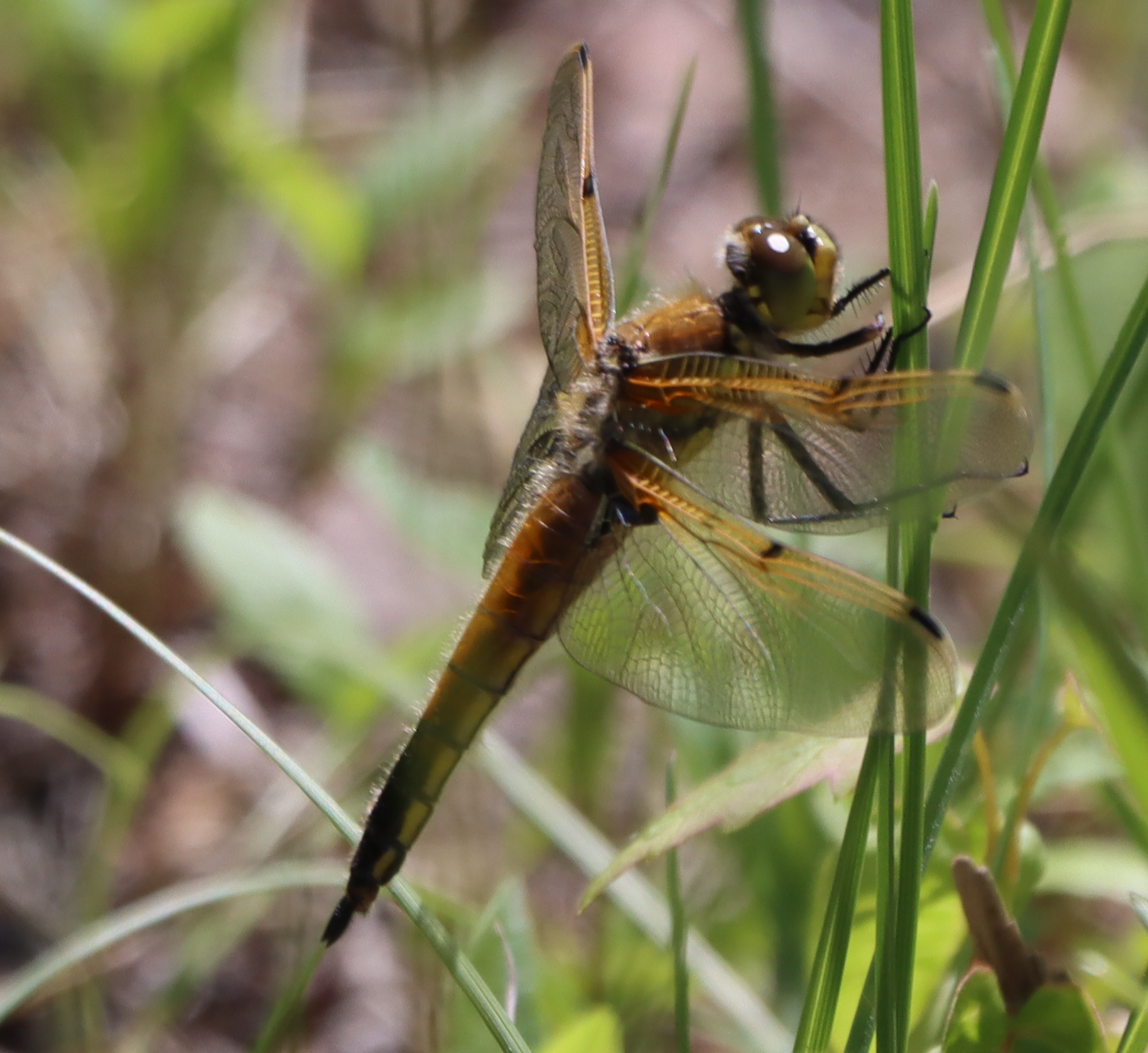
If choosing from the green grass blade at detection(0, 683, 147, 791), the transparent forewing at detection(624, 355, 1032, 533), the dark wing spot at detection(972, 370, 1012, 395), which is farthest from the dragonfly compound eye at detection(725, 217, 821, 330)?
the green grass blade at detection(0, 683, 147, 791)

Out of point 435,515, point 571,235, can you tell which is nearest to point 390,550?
point 435,515

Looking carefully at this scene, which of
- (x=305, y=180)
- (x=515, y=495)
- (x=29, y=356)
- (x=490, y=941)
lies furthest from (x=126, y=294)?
(x=490, y=941)

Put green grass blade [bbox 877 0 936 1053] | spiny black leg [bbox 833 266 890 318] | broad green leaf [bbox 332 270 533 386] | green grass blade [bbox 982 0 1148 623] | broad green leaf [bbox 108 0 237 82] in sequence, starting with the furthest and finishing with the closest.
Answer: broad green leaf [bbox 332 270 533 386] → broad green leaf [bbox 108 0 237 82] → spiny black leg [bbox 833 266 890 318] → green grass blade [bbox 982 0 1148 623] → green grass blade [bbox 877 0 936 1053]

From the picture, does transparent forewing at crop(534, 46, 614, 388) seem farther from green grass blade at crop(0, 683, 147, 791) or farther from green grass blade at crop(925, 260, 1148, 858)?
green grass blade at crop(0, 683, 147, 791)

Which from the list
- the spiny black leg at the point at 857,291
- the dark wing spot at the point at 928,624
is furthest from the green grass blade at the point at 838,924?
the spiny black leg at the point at 857,291

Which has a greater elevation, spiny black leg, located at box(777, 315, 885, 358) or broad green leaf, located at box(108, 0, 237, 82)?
broad green leaf, located at box(108, 0, 237, 82)
